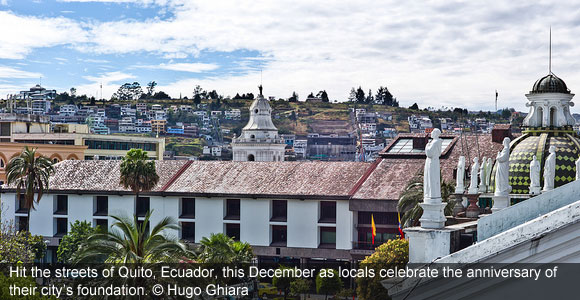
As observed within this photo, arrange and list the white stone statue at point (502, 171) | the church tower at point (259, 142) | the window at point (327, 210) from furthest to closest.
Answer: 1. the church tower at point (259, 142)
2. the window at point (327, 210)
3. the white stone statue at point (502, 171)

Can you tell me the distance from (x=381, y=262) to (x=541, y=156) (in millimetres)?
9458

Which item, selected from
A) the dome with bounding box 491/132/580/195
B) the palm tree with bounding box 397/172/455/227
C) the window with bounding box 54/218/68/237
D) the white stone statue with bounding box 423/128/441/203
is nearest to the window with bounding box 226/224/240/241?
the window with bounding box 54/218/68/237

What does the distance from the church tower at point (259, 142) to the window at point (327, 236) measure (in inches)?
1387

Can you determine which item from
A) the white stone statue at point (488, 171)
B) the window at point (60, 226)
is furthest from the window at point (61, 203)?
the white stone statue at point (488, 171)

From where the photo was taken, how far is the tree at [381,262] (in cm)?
3622

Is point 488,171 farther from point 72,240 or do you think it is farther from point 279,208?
point 72,240

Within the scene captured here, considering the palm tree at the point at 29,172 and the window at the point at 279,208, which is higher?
the palm tree at the point at 29,172

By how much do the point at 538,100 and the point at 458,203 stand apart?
11627 mm

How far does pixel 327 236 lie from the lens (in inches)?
2165

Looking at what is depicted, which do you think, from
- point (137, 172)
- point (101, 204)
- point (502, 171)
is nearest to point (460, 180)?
point (502, 171)

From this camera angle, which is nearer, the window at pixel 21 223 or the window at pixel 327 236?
the window at pixel 327 236

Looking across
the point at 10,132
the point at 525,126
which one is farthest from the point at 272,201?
the point at 10,132

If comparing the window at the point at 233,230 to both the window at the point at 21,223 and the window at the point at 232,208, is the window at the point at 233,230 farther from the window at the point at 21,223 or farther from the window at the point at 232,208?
the window at the point at 21,223

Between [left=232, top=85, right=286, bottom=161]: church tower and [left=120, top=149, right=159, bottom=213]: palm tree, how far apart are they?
3425 cm
